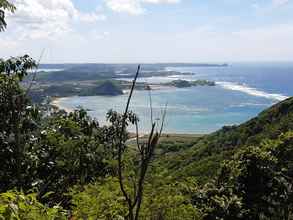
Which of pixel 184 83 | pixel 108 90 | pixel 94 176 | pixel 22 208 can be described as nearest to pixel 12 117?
pixel 94 176

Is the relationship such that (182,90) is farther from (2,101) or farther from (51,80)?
(2,101)

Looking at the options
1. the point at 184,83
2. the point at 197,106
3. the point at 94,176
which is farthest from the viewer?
the point at 184,83

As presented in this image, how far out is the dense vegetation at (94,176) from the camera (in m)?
2.56

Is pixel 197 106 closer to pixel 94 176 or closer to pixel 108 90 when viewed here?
pixel 108 90

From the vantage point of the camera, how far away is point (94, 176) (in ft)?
23.3

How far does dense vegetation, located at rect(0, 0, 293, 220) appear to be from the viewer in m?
2.56

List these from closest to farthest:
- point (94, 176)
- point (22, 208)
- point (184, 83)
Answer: point (22, 208) → point (94, 176) → point (184, 83)

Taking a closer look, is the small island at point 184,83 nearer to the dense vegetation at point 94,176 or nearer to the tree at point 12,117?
the dense vegetation at point 94,176

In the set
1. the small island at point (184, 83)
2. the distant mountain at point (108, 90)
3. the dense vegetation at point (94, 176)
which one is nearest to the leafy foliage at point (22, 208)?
the dense vegetation at point (94, 176)

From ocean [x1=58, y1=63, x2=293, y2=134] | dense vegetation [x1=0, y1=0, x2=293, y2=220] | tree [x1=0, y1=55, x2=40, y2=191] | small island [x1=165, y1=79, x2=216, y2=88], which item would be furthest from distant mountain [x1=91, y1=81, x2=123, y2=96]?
tree [x1=0, y1=55, x2=40, y2=191]

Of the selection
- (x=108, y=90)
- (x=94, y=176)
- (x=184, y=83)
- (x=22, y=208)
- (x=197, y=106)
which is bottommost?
(x=197, y=106)

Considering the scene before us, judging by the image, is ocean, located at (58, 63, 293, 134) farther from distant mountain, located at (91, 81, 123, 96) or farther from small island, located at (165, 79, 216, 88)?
distant mountain, located at (91, 81, 123, 96)

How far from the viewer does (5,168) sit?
5.17 metres

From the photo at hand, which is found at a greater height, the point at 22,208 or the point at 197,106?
the point at 22,208
